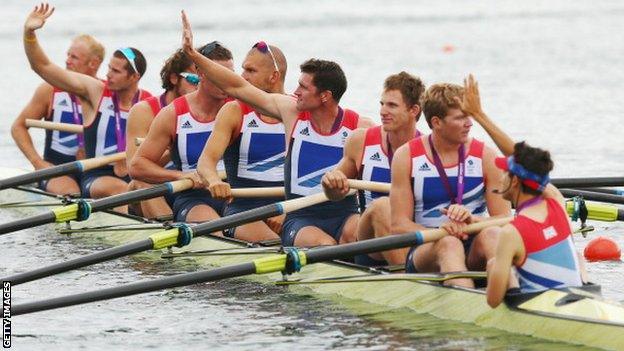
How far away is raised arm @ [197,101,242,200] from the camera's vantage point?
11.3m

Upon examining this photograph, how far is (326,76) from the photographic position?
10.8 metres

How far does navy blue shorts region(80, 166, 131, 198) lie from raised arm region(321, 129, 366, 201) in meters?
3.86

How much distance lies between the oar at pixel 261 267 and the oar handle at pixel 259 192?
202 centimetres

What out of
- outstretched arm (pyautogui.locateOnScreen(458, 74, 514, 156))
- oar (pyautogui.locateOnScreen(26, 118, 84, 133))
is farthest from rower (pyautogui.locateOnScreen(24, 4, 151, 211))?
outstretched arm (pyautogui.locateOnScreen(458, 74, 514, 156))

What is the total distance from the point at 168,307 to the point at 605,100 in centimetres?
1484

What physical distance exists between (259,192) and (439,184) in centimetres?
223

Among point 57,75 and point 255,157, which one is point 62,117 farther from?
point 255,157

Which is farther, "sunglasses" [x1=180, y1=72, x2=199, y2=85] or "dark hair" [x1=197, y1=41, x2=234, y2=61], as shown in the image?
"sunglasses" [x1=180, y1=72, x2=199, y2=85]

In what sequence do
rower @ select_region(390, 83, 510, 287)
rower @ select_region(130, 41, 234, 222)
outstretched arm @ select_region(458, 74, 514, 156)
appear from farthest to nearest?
1. rower @ select_region(130, 41, 234, 222)
2. rower @ select_region(390, 83, 510, 287)
3. outstretched arm @ select_region(458, 74, 514, 156)

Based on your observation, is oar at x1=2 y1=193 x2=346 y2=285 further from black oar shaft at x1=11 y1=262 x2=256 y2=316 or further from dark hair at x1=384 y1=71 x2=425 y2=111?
black oar shaft at x1=11 y1=262 x2=256 y2=316

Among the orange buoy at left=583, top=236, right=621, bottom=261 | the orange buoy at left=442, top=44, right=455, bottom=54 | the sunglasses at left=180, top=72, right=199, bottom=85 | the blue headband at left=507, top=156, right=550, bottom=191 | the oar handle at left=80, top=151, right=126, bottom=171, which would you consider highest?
the orange buoy at left=442, top=44, right=455, bottom=54

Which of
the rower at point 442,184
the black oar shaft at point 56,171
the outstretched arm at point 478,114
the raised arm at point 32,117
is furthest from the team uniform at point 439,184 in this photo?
the raised arm at point 32,117

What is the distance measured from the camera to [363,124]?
437 inches

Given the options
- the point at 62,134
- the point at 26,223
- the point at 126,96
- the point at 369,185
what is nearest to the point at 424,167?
the point at 369,185
